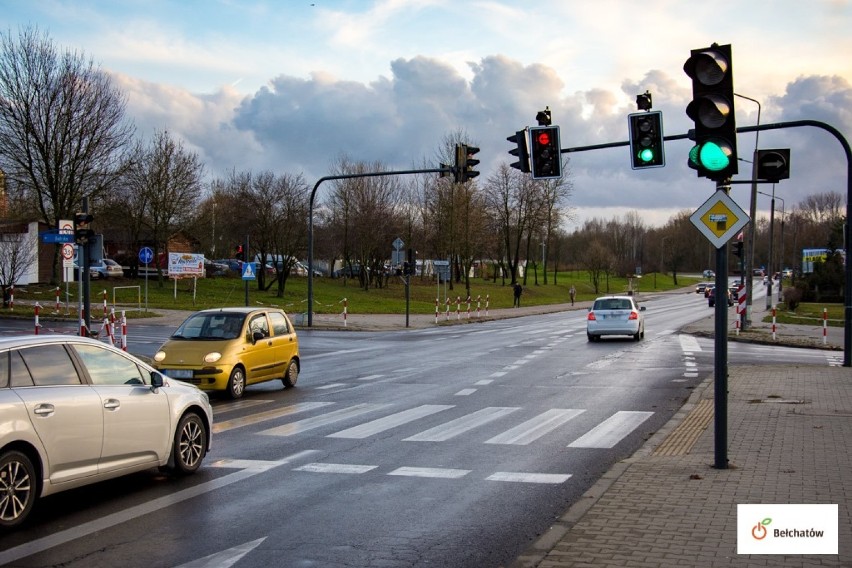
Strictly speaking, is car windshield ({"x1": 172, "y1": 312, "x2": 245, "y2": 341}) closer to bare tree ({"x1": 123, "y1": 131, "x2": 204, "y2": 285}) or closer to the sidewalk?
the sidewalk

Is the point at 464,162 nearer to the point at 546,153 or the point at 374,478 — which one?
the point at 546,153

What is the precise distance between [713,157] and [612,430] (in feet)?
15.3

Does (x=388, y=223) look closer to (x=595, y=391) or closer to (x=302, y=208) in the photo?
(x=302, y=208)

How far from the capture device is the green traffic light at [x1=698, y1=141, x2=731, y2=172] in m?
8.14

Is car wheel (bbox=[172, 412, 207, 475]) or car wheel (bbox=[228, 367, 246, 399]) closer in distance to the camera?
car wheel (bbox=[172, 412, 207, 475])

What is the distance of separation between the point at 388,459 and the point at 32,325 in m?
26.4

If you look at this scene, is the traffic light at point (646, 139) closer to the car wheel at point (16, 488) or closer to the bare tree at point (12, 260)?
the car wheel at point (16, 488)

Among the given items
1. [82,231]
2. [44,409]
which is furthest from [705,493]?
[82,231]

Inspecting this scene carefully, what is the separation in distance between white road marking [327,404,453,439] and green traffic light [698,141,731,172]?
5410 mm

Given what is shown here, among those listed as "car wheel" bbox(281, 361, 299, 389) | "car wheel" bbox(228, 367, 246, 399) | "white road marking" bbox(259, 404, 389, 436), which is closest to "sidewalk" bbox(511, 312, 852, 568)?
"white road marking" bbox(259, 404, 389, 436)

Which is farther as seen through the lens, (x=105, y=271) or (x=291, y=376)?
(x=105, y=271)

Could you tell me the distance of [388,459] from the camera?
9539 millimetres

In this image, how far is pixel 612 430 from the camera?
1158cm

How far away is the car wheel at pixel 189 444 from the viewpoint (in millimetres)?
8570
